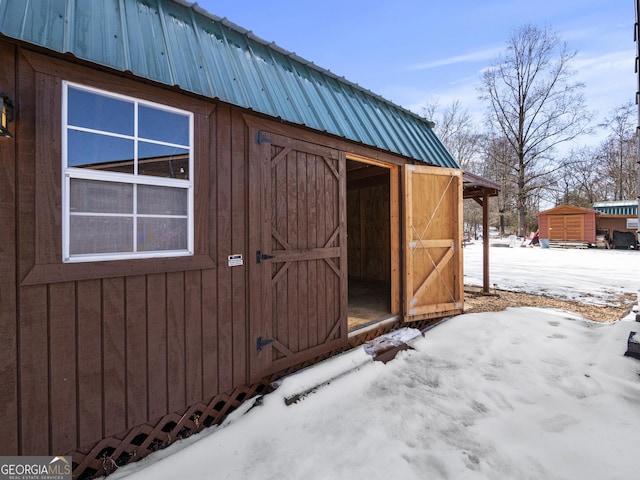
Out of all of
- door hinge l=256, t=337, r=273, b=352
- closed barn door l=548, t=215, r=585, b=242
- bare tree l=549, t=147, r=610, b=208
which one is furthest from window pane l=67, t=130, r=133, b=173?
bare tree l=549, t=147, r=610, b=208

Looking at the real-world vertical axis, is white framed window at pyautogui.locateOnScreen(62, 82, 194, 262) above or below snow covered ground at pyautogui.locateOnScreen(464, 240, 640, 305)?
above

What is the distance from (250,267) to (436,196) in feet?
10.4

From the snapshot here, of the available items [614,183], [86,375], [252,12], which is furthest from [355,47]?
[614,183]

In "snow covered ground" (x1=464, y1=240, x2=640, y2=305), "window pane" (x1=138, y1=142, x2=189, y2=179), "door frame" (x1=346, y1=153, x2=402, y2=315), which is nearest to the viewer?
"window pane" (x1=138, y1=142, x2=189, y2=179)

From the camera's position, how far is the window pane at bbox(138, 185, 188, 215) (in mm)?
2119

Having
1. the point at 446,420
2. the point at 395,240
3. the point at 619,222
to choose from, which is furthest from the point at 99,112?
the point at 619,222

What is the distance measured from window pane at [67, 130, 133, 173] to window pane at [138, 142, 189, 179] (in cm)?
7

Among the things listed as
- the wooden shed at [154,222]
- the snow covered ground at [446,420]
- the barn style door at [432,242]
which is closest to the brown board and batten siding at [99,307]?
the wooden shed at [154,222]

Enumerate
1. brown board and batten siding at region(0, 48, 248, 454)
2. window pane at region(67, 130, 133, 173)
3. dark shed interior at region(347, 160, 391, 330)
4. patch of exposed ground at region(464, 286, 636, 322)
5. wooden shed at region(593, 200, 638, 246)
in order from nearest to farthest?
brown board and batten siding at region(0, 48, 248, 454) < window pane at region(67, 130, 133, 173) < patch of exposed ground at region(464, 286, 636, 322) < dark shed interior at region(347, 160, 391, 330) < wooden shed at region(593, 200, 638, 246)

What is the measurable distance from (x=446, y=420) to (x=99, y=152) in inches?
127

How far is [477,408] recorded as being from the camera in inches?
98.9

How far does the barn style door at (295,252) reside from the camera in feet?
8.87

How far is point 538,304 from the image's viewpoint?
562 cm

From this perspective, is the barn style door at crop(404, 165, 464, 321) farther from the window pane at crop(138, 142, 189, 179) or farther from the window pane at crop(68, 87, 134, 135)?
the window pane at crop(68, 87, 134, 135)
